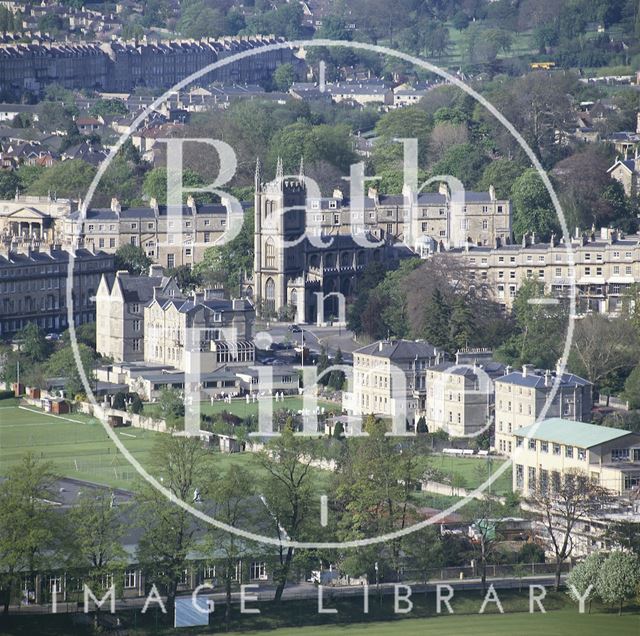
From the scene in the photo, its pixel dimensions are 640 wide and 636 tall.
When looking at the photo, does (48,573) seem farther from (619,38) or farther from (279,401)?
(619,38)

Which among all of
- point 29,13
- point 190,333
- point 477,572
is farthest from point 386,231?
point 29,13

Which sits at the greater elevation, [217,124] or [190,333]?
[217,124]

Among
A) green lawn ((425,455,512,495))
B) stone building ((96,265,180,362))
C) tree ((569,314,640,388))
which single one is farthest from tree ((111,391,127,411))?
tree ((569,314,640,388))

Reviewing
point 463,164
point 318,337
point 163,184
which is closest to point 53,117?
point 163,184

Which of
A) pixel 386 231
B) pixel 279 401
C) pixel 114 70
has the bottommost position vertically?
pixel 279 401

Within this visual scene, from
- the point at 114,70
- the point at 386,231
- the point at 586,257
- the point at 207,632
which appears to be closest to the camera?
the point at 207,632

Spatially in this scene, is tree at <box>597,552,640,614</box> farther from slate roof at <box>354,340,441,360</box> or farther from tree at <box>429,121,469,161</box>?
tree at <box>429,121,469,161</box>

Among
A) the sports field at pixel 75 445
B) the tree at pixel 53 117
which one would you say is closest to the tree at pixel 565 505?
the sports field at pixel 75 445

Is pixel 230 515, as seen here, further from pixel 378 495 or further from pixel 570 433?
pixel 570 433
